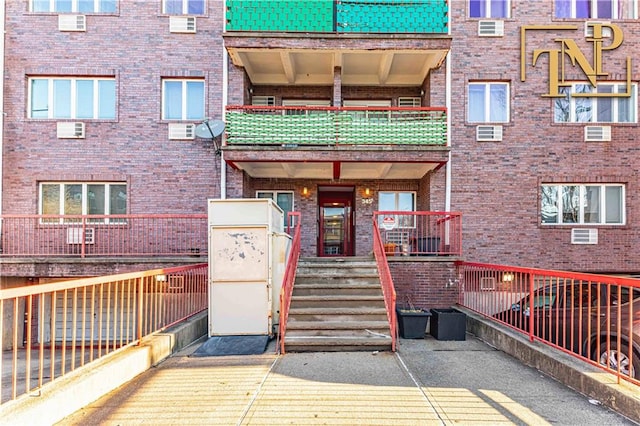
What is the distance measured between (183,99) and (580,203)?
1225cm

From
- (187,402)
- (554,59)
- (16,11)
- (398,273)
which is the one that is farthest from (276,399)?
(16,11)

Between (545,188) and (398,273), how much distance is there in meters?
5.76

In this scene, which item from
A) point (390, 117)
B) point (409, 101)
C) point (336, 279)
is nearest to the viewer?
point (336, 279)

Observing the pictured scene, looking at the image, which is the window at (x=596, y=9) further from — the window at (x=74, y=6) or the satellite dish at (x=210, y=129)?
the window at (x=74, y=6)

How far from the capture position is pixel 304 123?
36.9ft

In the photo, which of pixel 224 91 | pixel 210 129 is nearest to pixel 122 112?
pixel 210 129

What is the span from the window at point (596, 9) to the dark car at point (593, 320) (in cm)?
932

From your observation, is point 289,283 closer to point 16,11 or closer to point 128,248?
point 128,248

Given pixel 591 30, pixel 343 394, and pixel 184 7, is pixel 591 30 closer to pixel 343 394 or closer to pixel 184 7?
pixel 184 7

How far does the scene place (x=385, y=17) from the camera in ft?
37.3

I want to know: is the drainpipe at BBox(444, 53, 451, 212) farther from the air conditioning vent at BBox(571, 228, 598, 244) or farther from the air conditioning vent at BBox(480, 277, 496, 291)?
the air conditioning vent at BBox(571, 228, 598, 244)

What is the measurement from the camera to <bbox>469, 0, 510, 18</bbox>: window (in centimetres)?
1223

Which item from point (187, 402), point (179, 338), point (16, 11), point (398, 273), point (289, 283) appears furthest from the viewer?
point (16, 11)

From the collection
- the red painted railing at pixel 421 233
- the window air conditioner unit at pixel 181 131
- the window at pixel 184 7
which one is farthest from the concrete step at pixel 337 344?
the window at pixel 184 7
